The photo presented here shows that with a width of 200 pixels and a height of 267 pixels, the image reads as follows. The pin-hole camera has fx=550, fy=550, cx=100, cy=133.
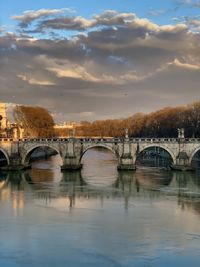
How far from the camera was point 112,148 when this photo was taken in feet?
174

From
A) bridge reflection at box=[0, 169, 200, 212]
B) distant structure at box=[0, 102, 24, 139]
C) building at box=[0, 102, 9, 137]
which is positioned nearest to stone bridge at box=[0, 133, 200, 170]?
bridge reflection at box=[0, 169, 200, 212]

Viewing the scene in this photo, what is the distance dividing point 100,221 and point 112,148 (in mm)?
25392

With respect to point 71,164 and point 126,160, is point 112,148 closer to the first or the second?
point 126,160

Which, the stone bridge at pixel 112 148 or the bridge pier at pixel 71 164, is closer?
the stone bridge at pixel 112 148

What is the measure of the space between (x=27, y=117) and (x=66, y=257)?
61596 millimetres

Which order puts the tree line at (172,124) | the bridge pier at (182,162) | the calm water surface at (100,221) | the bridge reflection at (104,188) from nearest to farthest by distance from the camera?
the calm water surface at (100,221)
the bridge reflection at (104,188)
the bridge pier at (182,162)
the tree line at (172,124)

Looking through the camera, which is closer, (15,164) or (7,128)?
(15,164)

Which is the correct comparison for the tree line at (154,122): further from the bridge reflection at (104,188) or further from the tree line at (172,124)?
the bridge reflection at (104,188)

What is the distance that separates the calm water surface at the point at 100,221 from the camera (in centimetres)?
2134

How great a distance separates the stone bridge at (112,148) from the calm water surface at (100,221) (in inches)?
240

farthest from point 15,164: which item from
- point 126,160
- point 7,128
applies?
point 7,128

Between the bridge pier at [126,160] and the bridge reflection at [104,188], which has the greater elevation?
the bridge pier at [126,160]

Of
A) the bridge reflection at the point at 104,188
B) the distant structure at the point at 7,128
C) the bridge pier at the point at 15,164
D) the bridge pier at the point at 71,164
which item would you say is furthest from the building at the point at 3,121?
the bridge reflection at the point at 104,188

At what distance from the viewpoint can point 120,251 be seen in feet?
72.2
